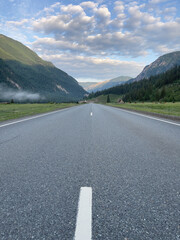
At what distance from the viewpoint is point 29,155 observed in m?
4.32

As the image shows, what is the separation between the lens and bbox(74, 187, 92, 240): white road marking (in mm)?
1671

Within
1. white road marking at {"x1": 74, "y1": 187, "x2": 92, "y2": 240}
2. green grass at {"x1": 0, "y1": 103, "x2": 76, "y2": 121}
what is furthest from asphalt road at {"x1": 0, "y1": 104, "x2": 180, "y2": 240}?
green grass at {"x1": 0, "y1": 103, "x2": 76, "y2": 121}

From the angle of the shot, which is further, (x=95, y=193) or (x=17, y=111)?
(x=17, y=111)

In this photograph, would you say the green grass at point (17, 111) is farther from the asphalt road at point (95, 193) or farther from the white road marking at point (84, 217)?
the white road marking at point (84, 217)

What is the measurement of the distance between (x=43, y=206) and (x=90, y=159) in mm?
1970

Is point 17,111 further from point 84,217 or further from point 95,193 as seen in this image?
point 84,217

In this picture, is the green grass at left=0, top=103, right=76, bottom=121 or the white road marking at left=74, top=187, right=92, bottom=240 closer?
the white road marking at left=74, top=187, right=92, bottom=240

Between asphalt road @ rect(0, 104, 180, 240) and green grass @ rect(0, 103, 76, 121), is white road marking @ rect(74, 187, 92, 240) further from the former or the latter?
green grass @ rect(0, 103, 76, 121)

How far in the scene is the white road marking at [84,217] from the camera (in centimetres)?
167

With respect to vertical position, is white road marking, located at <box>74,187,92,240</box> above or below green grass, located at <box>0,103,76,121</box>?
below

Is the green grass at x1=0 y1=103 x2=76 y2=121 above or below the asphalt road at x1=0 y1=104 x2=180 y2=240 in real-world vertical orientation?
above

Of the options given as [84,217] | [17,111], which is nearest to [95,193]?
[84,217]

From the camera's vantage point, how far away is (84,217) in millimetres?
1920

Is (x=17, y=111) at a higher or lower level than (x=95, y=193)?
higher
